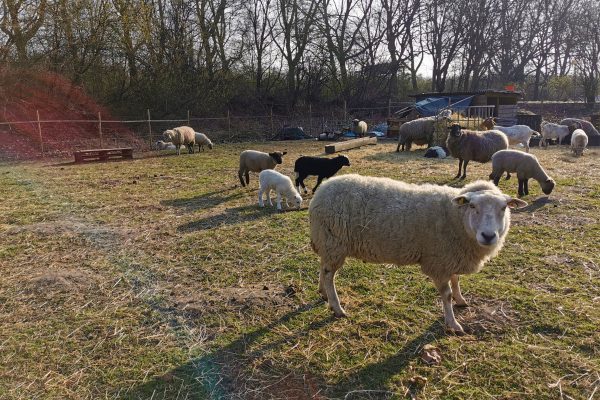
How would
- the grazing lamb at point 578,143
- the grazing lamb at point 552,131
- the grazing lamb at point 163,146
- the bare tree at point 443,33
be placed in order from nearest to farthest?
the grazing lamb at point 578,143
the grazing lamb at point 552,131
the grazing lamb at point 163,146
the bare tree at point 443,33

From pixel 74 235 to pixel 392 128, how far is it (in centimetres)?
2248

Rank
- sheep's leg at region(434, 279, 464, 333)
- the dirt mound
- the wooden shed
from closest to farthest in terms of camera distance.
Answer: sheep's leg at region(434, 279, 464, 333) → the dirt mound → the wooden shed

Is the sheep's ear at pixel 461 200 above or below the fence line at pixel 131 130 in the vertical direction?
below

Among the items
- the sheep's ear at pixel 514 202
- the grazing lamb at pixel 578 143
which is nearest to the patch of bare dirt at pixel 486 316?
the sheep's ear at pixel 514 202

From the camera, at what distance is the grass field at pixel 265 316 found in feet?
11.3

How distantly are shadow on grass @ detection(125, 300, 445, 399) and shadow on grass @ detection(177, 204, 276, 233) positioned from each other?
4005 millimetres

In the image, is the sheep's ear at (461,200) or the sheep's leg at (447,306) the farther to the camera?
the sheep's leg at (447,306)

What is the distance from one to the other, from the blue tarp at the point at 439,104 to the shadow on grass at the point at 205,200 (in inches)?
749

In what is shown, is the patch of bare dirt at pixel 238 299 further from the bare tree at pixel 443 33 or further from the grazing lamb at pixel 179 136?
the bare tree at pixel 443 33

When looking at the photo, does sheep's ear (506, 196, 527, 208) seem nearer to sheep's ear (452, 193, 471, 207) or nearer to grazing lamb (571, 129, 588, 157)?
sheep's ear (452, 193, 471, 207)

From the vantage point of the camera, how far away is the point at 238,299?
16.0ft

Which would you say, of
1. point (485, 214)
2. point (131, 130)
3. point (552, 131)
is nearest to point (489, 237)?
point (485, 214)

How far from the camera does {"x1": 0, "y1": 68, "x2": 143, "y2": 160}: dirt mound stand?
2100 centimetres

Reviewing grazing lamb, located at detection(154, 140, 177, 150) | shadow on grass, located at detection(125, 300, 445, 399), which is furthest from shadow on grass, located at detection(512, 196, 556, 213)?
grazing lamb, located at detection(154, 140, 177, 150)
